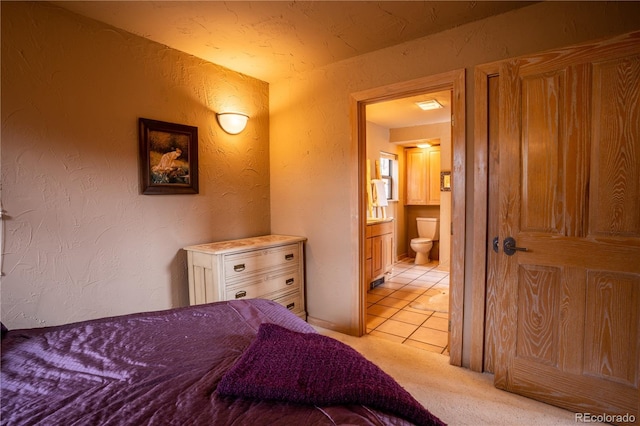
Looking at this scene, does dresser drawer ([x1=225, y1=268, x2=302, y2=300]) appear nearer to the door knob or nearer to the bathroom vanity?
the bathroom vanity

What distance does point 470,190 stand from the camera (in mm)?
2379

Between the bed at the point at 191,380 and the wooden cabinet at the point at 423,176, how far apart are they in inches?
220

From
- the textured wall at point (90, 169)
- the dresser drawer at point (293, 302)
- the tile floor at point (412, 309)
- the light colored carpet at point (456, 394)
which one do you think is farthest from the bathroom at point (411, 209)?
the textured wall at point (90, 169)

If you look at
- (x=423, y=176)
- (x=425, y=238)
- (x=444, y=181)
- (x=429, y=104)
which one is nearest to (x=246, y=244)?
(x=429, y=104)

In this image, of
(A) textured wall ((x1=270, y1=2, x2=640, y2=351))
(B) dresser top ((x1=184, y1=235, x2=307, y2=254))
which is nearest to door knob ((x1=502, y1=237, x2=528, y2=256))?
(A) textured wall ((x1=270, y1=2, x2=640, y2=351))

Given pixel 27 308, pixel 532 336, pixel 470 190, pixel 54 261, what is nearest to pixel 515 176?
pixel 470 190

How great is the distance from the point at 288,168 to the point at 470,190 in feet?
5.73

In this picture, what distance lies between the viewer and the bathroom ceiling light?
4184mm

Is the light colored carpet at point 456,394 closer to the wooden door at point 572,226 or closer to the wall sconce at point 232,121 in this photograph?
the wooden door at point 572,226

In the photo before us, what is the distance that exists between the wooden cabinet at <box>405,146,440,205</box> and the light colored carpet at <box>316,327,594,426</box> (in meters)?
4.12

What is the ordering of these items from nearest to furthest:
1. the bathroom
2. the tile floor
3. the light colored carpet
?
1. the light colored carpet
2. the tile floor
3. the bathroom

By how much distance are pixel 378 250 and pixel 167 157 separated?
301cm

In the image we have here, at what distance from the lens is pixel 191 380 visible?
3.28 ft

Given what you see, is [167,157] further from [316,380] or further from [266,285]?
[316,380]
